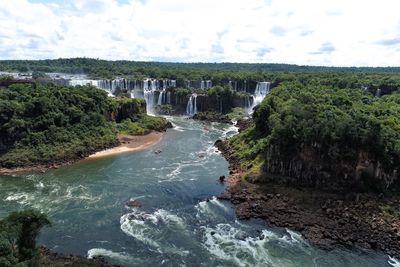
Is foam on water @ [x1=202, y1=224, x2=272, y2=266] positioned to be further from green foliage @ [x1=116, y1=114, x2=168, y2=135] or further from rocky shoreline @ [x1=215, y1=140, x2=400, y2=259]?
green foliage @ [x1=116, y1=114, x2=168, y2=135]

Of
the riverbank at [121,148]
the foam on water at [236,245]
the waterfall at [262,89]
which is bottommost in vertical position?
the foam on water at [236,245]

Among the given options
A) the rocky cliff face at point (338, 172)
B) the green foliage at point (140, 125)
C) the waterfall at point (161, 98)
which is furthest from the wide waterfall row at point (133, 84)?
the rocky cliff face at point (338, 172)

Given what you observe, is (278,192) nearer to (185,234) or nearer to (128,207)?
(185,234)

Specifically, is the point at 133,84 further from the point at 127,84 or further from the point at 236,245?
the point at 236,245

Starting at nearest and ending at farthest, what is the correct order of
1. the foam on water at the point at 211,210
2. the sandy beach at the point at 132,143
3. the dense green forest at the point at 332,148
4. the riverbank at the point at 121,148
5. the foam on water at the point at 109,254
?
the foam on water at the point at 109,254 → the foam on water at the point at 211,210 → the dense green forest at the point at 332,148 → the riverbank at the point at 121,148 → the sandy beach at the point at 132,143

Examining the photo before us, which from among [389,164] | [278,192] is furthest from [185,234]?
[389,164]

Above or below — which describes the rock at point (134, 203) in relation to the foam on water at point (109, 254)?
above

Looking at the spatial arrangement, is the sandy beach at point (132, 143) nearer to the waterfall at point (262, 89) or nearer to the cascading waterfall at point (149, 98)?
the cascading waterfall at point (149, 98)

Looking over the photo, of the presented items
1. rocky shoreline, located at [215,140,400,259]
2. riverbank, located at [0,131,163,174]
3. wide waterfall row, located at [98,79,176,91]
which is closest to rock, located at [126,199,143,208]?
rocky shoreline, located at [215,140,400,259]
